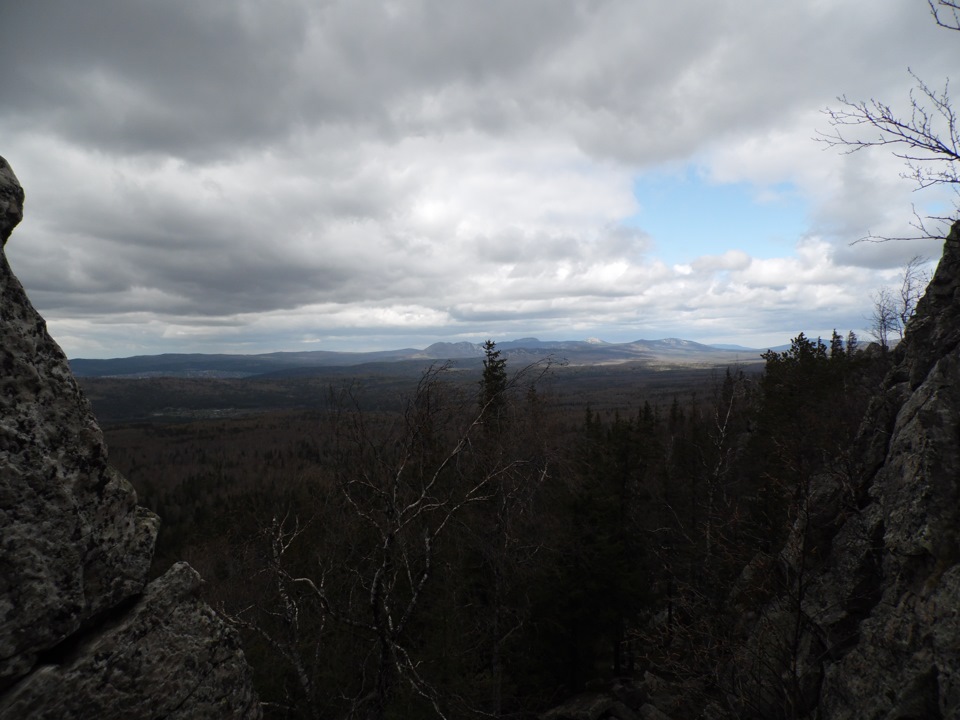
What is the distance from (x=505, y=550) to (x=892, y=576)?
737 centimetres

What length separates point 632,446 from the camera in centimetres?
2247

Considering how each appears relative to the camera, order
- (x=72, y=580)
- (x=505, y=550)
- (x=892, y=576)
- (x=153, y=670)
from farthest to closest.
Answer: (x=505, y=550) → (x=892, y=576) → (x=153, y=670) → (x=72, y=580)

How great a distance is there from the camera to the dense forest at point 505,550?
6969 mm

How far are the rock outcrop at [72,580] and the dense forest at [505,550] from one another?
1178mm

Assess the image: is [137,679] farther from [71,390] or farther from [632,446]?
[632,446]

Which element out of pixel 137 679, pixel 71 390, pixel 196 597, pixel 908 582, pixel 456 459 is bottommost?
pixel 908 582

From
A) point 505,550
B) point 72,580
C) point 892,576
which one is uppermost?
point 72,580

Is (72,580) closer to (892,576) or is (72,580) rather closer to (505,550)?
(505,550)

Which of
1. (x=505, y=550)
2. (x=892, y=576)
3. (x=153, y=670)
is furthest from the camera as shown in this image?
(x=505, y=550)

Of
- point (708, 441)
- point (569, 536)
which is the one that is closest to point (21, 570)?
point (569, 536)

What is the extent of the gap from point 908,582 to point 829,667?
2177 mm

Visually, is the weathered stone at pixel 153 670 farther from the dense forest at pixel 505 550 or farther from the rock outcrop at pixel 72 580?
the dense forest at pixel 505 550

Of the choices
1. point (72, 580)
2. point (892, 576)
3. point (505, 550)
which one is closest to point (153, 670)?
point (72, 580)

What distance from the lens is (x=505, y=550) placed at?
10.6 metres
